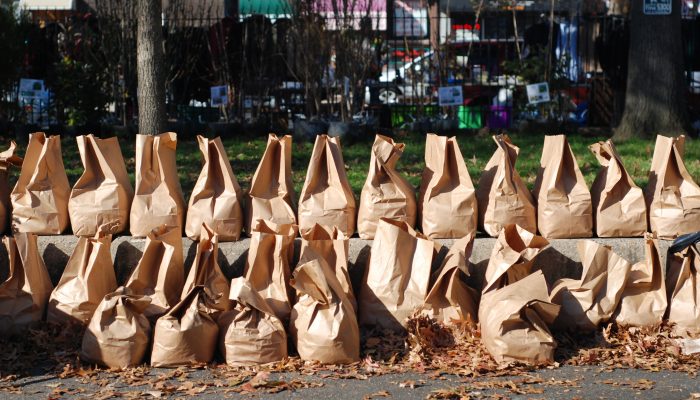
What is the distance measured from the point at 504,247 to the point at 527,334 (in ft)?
1.88

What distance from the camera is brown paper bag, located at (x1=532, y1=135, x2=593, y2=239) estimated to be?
18.7 feet

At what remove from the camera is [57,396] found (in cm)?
462

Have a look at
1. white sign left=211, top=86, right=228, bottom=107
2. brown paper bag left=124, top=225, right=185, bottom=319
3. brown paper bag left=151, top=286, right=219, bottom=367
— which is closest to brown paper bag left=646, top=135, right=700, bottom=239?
brown paper bag left=151, top=286, right=219, bottom=367

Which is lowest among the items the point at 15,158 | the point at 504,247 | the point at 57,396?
the point at 57,396

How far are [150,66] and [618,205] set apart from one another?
4.16 m

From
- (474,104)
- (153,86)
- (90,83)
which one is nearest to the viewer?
(153,86)

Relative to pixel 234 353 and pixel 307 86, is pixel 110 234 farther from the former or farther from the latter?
pixel 307 86

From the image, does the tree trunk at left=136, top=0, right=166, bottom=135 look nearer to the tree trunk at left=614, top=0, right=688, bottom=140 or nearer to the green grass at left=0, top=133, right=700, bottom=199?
the green grass at left=0, top=133, right=700, bottom=199

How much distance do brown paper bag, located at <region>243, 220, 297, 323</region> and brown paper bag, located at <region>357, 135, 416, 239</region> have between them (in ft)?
1.71

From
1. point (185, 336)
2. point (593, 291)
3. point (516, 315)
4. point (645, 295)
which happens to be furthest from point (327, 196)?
point (645, 295)

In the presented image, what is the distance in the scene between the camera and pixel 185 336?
16.4 feet

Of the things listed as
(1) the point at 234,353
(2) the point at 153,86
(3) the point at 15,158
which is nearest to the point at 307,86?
(2) the point at 153,86

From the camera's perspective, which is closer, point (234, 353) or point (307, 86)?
point (234, 353)

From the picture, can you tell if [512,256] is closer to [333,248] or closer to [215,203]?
[333,248]
